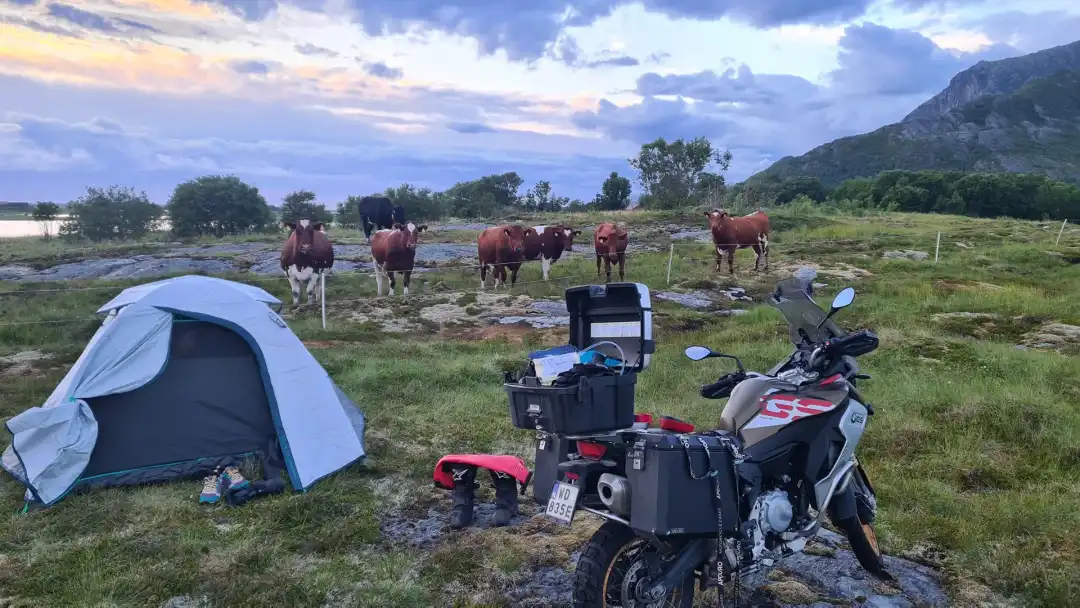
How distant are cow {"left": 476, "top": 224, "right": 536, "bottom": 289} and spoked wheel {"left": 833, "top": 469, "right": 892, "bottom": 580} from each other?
14481 millimetres

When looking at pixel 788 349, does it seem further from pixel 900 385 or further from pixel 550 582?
pixel 550 582

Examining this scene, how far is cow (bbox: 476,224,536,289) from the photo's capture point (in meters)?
18.3

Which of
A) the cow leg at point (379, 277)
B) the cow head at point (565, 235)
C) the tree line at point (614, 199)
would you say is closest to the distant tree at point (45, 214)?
the tree line at point (614, 199)

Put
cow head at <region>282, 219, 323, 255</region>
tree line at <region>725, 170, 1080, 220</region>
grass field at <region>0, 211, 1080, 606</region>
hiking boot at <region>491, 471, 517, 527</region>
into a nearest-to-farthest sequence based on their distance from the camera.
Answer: grass field at <region>0, 211, 1080, 606</region>, hiking boot at <region>491, 471, 517, 527</region>, cow head at <region>282, 219, 323, 255</region>, tree line at <region>725, 170, 1080, 220</region>

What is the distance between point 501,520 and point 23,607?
277 cm

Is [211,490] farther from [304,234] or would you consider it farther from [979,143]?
[979,143]

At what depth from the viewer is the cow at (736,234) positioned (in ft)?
61.2

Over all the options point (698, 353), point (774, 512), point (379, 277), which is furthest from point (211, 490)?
point (379, 277)

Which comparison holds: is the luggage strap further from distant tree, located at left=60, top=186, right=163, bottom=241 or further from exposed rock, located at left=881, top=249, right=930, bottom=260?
distant tree, located at left=60, top=186, right=163, bottom=241

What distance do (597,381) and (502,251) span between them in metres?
15.5

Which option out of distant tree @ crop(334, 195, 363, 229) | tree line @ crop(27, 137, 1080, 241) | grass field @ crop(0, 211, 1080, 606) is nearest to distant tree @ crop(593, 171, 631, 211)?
tree line @ crop(27, 137, 1080, 241)

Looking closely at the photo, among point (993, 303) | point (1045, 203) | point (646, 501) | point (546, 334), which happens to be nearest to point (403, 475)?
point (646, 501)

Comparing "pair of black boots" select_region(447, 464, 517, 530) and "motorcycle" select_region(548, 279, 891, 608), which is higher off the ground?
"motorcycle" select_region(548, 279, 891, 608)

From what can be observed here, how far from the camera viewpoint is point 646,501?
9.75 feet
